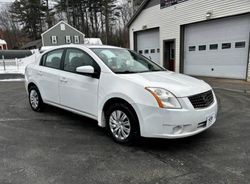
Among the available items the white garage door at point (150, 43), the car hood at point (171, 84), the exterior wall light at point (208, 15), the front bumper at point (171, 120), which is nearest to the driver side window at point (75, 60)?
the car hood at point (171, 84)

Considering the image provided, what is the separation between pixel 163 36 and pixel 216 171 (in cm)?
1163

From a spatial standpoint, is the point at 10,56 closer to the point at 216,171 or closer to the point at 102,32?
the point at 102,32

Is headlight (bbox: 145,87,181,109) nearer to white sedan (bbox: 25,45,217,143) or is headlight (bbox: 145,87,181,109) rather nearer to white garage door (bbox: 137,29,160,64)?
white sedan (bbox: 25,45,217,143)

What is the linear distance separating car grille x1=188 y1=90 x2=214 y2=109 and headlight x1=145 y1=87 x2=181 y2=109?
26cm

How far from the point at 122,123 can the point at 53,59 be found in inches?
93.4

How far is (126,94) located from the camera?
9.85 ft

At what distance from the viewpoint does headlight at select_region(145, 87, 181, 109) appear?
9.11 ft

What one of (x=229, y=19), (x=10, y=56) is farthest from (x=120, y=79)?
(x=10, y=56)

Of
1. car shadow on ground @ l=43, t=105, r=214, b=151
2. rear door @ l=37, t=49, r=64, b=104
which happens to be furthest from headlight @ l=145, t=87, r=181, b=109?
rear door @ l=37, t=49, r=64, b=104

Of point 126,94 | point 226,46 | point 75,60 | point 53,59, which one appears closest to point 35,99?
point 53,59

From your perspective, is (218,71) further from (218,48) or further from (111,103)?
(111,103)

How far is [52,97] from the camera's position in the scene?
4.48 meters

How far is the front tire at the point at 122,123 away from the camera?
9.97 feet

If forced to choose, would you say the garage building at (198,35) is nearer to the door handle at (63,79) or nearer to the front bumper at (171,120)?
the front bumper at (171,120)
